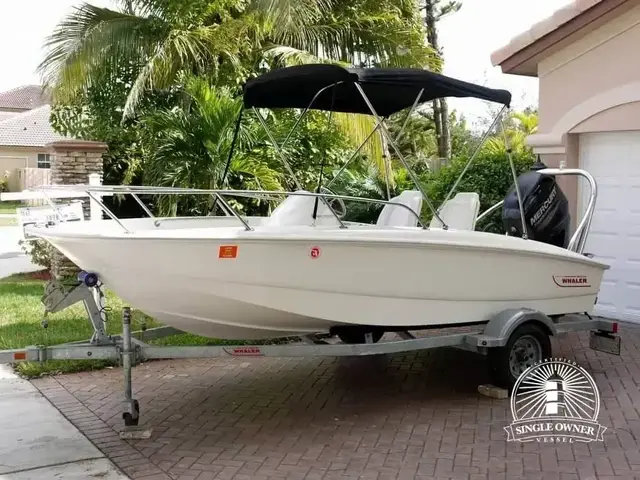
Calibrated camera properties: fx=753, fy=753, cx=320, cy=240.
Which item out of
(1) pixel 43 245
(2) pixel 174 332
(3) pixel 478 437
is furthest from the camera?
(1) pixel 43 245

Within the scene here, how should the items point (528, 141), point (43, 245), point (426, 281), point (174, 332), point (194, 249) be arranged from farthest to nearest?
point (43, 245) → point (528, 141) → point (174, 332) → point (426, 281) → point (194, 249)

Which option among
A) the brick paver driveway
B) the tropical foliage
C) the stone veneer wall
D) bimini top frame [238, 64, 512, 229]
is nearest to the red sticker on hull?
the brick paver driveway

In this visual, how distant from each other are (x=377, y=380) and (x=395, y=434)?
4.74 feet

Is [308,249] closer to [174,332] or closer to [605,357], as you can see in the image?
[174,332]

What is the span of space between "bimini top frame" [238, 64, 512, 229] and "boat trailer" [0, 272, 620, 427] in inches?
40.1

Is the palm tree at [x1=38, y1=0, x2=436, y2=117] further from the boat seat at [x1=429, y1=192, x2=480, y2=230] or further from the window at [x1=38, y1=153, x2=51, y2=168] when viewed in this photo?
the window at [x1=38, y1=153, x2=51, y2=168]

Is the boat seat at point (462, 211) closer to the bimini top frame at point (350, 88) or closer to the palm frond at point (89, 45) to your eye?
the bimini top frame at point (350, 88)

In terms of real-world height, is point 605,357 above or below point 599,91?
below

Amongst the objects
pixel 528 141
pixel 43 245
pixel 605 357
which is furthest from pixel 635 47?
pixel 43 245

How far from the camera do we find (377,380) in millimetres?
7004

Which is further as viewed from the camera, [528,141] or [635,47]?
[528,141]

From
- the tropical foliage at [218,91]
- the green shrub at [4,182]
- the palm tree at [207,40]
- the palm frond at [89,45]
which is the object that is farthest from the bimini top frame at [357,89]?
the green shrub at [4,182]

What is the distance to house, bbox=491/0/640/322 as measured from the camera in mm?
9266

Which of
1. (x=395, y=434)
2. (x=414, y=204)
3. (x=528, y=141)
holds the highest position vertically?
(x=528, y=141)
